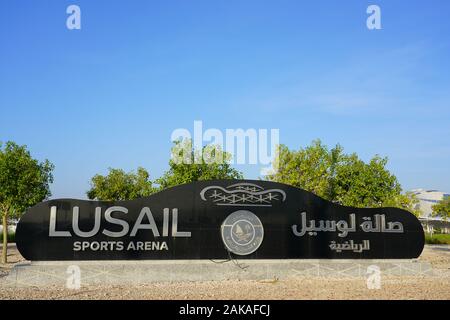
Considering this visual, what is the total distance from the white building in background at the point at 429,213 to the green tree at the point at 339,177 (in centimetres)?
1716

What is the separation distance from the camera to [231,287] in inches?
725

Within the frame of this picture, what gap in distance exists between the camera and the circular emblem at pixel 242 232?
21.0 meters

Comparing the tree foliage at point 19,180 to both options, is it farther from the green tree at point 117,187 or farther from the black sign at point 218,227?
the green tree at point 117,187

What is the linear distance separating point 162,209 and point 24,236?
233 inches

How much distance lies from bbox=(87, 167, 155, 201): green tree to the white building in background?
35.0 meters

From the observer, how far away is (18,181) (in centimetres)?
3052

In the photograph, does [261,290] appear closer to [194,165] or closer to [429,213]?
[194,165]

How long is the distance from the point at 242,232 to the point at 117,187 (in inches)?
1599

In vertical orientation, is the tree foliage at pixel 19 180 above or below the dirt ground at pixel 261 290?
above

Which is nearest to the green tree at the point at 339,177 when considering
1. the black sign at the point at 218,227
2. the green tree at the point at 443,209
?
the black sign at the point at 218,227

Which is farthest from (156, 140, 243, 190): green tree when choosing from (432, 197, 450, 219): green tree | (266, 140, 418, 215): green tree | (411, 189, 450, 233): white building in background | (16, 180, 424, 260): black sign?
(432, 197, 450, 219): green tree

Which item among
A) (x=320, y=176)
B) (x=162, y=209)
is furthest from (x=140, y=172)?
(x=162, y=209)

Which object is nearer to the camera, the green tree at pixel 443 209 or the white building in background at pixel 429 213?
the green tree at pixel 443 209

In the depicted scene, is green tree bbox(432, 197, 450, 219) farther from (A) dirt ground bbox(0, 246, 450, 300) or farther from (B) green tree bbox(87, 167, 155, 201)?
(A) dirt ground bbox(0, 246, 450, 300)
